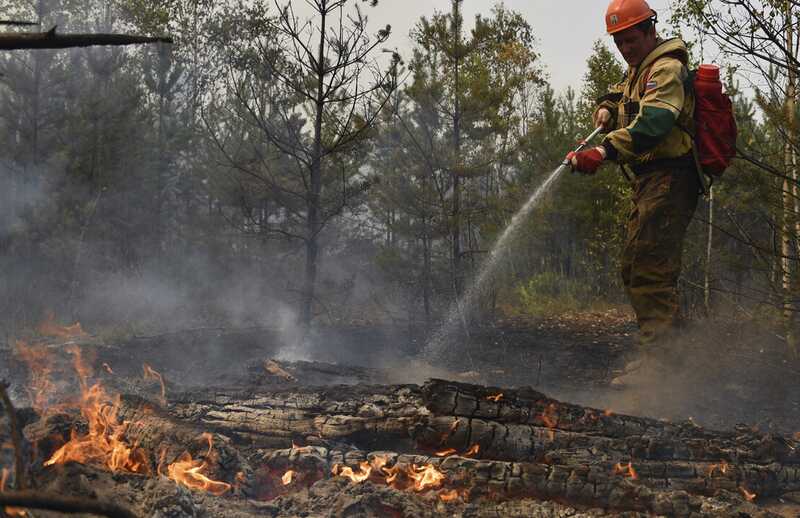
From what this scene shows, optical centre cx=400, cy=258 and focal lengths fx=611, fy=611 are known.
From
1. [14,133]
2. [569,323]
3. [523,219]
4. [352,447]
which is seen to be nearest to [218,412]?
[352,447]

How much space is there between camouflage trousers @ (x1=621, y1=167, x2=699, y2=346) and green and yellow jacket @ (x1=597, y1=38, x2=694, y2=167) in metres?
0.20

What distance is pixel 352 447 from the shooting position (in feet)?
12.0

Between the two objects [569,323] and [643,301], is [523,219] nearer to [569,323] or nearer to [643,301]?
[569,323]

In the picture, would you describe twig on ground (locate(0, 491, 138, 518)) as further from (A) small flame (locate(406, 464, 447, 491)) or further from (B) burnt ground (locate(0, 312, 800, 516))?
(A) small flame (locate(406, 464, 447, 491))

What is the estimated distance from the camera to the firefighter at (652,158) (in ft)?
13.4

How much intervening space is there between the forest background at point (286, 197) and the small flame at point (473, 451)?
5277 millimetres

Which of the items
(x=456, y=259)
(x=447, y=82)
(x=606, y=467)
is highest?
(x=447, y=82)

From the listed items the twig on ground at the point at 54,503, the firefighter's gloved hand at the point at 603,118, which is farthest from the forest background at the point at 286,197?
the twig on ground at the point at 54,503

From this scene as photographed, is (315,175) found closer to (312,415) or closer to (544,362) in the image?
(544,362)

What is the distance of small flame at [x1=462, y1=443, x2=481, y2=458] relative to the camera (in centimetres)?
365

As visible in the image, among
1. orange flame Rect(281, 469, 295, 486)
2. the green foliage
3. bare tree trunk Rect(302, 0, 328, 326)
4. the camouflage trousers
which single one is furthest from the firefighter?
the green foliage

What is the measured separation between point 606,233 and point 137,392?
1389 centimetres

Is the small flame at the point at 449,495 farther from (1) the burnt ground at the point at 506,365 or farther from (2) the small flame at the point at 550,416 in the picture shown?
(2) the small flame at the point at 550,416

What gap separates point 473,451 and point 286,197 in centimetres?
1034
